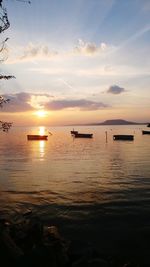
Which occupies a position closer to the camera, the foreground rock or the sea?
the foreground rock

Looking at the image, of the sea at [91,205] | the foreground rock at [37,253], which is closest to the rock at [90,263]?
the foreground rock at [37,253]

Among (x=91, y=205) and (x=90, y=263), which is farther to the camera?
(x=91, y=205)

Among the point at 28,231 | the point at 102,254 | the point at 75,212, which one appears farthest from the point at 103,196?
the point at 28,231

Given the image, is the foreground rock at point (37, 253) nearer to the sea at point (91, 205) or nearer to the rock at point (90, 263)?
the rock at point (90, 263)

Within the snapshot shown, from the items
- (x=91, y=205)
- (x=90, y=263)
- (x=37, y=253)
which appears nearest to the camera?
(x=37, y=253)

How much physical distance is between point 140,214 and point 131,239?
200 inches

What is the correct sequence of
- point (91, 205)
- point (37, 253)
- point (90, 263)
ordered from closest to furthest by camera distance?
point (37, 253) < point (90, 263) < point (91, 205)

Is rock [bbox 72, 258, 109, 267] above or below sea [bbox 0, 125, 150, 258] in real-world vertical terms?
above

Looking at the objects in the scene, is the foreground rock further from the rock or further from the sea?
the sea

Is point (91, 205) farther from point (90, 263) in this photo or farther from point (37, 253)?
point (37, 253)

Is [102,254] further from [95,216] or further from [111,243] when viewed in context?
[95,216]

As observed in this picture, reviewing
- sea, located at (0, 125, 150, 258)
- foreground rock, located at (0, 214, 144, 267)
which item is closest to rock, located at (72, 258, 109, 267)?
foreground rock, located at (0, 214, 144, 267)

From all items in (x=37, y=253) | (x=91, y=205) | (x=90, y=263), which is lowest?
(x=91, y=205)

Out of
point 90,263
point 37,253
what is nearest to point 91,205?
point 90,263
